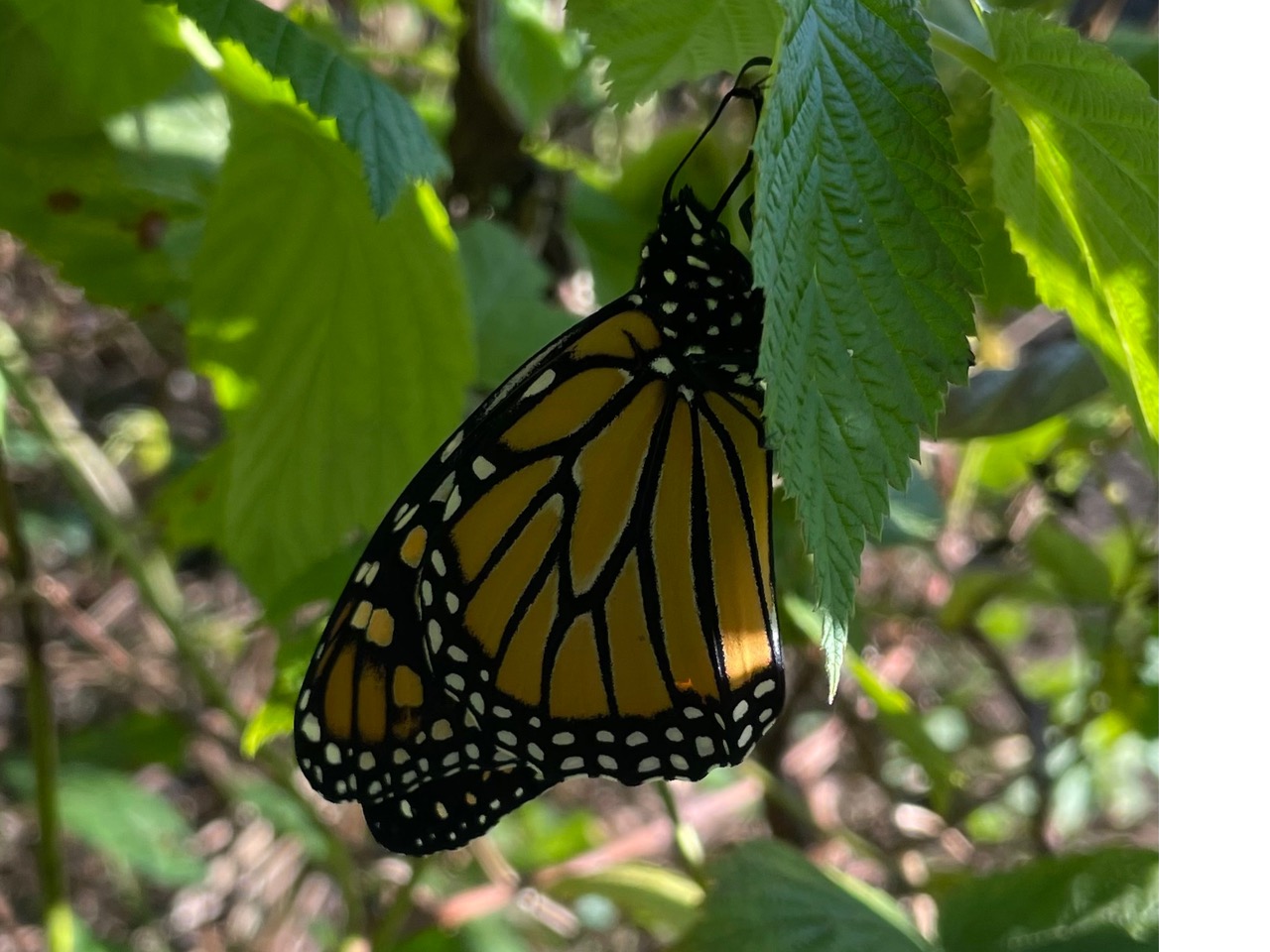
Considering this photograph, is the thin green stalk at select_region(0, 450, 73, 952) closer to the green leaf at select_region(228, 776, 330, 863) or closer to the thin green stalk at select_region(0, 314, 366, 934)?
the thin green stalk at select_region(0, 314, 366, 934)

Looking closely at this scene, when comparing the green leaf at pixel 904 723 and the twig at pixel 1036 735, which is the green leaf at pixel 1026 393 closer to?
the green leaf at pixel 904 723

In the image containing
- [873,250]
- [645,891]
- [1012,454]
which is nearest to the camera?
[873,250]

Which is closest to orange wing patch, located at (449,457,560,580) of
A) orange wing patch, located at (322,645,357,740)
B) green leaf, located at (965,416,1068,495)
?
orange wing patch, located at (322,645,357,740)

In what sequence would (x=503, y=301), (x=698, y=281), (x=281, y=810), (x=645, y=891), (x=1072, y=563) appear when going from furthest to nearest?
1. (x=281, y=810)
2. (x=1072, y=563)
3. (x=645, y=891)
4. (x=503, y=301)
5. (x=698, y=281)

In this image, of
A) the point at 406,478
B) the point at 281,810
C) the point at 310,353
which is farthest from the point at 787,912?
the point at 281,810

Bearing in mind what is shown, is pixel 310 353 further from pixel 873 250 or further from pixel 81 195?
pixel 873 250
